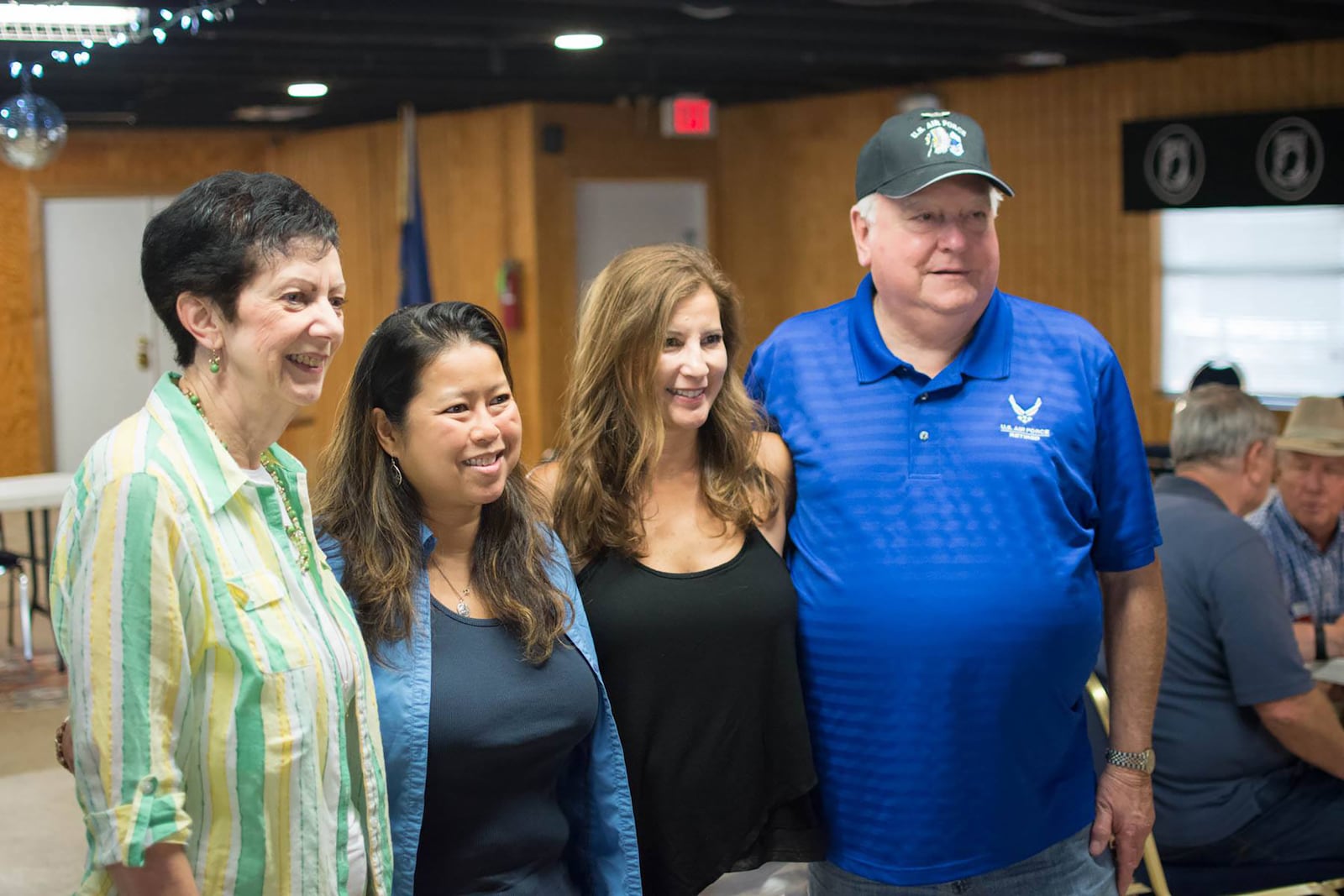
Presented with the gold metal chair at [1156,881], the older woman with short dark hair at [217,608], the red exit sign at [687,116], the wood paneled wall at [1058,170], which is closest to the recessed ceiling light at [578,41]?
the red exit sign at [687,116]

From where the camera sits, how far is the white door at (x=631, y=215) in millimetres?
10828

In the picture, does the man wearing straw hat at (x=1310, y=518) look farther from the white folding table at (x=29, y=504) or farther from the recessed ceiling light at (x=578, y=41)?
the white folding table at (x=29, y=504)

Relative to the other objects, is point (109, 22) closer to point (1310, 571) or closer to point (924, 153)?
point (924, 153)

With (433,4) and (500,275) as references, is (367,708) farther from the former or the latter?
(500,275)

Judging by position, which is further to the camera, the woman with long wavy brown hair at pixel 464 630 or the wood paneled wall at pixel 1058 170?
the wood paneled wall at pixel 1058 170

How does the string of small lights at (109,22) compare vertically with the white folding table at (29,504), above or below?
above

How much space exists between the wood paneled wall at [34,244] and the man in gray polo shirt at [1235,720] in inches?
428

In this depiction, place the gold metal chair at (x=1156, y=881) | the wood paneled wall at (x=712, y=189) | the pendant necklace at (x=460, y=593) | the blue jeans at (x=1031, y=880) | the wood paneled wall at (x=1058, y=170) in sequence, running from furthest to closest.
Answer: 1. the wood paneled wall at (x=712, y=189)
2. the wood paneled wall at (x=1058, y=170)
3. the gold metal chair at (x=1156, y=881)
4. the blue jeans at (x=1031, y=880)
5. the pendant necklace at (x=460, y=593)

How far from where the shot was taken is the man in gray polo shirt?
2.76 m

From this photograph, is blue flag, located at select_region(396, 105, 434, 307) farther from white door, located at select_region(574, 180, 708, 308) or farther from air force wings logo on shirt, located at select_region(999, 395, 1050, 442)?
air force wings logo on shirt, located at select_region(999, 395, 1050, 442)

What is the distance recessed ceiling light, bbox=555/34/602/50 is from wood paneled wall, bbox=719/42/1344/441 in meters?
3.07

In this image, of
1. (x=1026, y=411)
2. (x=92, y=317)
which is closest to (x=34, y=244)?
(x=92, y=317)

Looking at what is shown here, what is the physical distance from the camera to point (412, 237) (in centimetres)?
1101

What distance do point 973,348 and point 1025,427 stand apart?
138 mm
